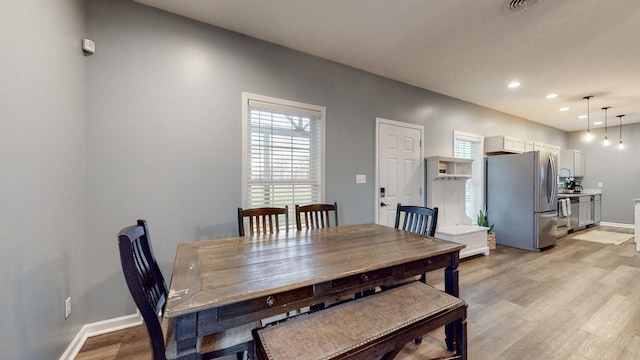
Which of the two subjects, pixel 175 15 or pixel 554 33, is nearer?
pixel 175 15

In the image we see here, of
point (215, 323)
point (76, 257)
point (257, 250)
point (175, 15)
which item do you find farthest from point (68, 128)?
point (215, 323)

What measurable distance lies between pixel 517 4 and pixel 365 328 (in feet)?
8.97

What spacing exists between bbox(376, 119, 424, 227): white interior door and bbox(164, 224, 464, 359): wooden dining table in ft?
5.20

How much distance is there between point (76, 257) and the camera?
1.88m

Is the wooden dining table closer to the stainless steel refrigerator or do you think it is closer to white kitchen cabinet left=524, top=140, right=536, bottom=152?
the stainless steel refrigerator

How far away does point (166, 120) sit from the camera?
2268mm

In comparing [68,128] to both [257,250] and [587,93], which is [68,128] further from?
[587,93]

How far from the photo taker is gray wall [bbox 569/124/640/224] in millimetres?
6352

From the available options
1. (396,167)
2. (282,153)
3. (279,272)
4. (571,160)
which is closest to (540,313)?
(396,167)

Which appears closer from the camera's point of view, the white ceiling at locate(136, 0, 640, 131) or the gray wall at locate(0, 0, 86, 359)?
the gray wall at locate(0, 0, 86, 359)

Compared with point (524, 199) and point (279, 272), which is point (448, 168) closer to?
point (524, 199)

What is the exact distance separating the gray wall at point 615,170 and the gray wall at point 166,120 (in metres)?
8.36

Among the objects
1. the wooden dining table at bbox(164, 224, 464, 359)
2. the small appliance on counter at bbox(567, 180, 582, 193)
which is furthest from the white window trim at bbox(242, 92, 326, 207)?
the small appliance on counter at bbox(567, 180, 582, 193)

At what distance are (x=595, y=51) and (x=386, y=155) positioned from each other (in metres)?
2.53
